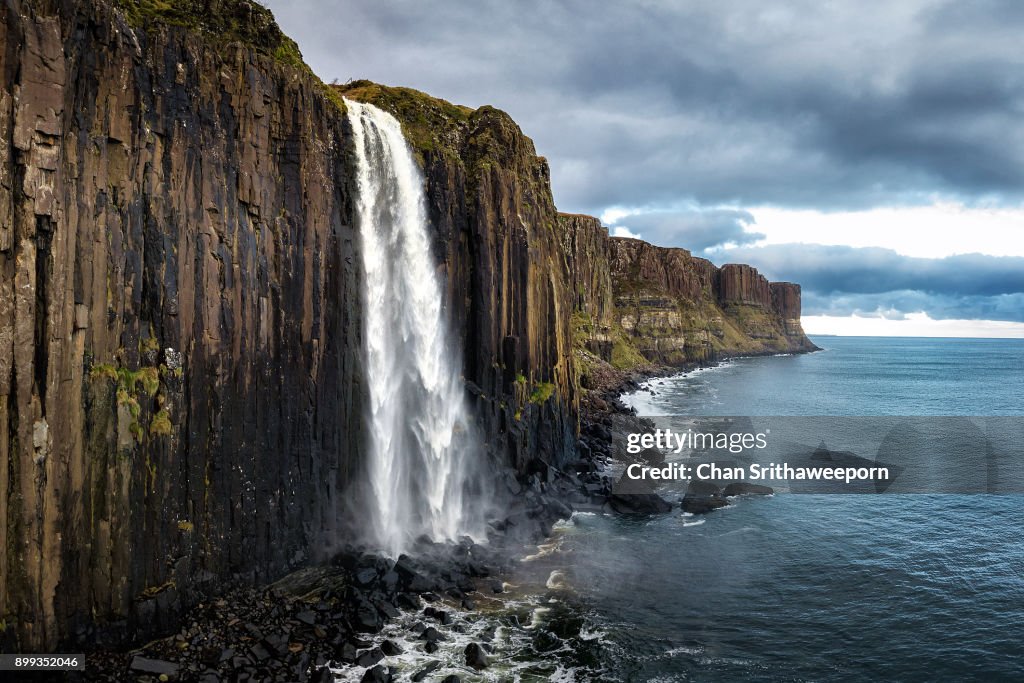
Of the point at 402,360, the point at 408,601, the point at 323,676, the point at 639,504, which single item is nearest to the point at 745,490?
the point at 639,504

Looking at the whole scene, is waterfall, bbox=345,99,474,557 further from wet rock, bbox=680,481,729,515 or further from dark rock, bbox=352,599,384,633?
wet rock, bbox=680,481,729,515

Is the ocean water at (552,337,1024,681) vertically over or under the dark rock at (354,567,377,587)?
under

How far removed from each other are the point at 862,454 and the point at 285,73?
178 feet

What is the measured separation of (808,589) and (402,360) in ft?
72.3

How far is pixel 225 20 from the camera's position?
1012 inches

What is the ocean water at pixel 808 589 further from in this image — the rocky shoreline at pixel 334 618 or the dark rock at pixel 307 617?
the dark rock at pixel 307 617

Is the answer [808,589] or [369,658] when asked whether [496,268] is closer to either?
[808,589]

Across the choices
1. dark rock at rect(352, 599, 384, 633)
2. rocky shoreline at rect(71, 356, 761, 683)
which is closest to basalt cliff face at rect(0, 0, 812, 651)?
rocky shoreline at rect(71, 356, 761, 683)

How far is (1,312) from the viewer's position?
56.2 feet

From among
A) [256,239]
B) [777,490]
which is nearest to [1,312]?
[256,239]

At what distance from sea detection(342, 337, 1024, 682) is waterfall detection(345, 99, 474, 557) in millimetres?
6164

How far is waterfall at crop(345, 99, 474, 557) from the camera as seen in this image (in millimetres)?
30797

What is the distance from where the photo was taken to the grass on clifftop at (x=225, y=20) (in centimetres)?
2268

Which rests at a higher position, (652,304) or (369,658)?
(652,304)
